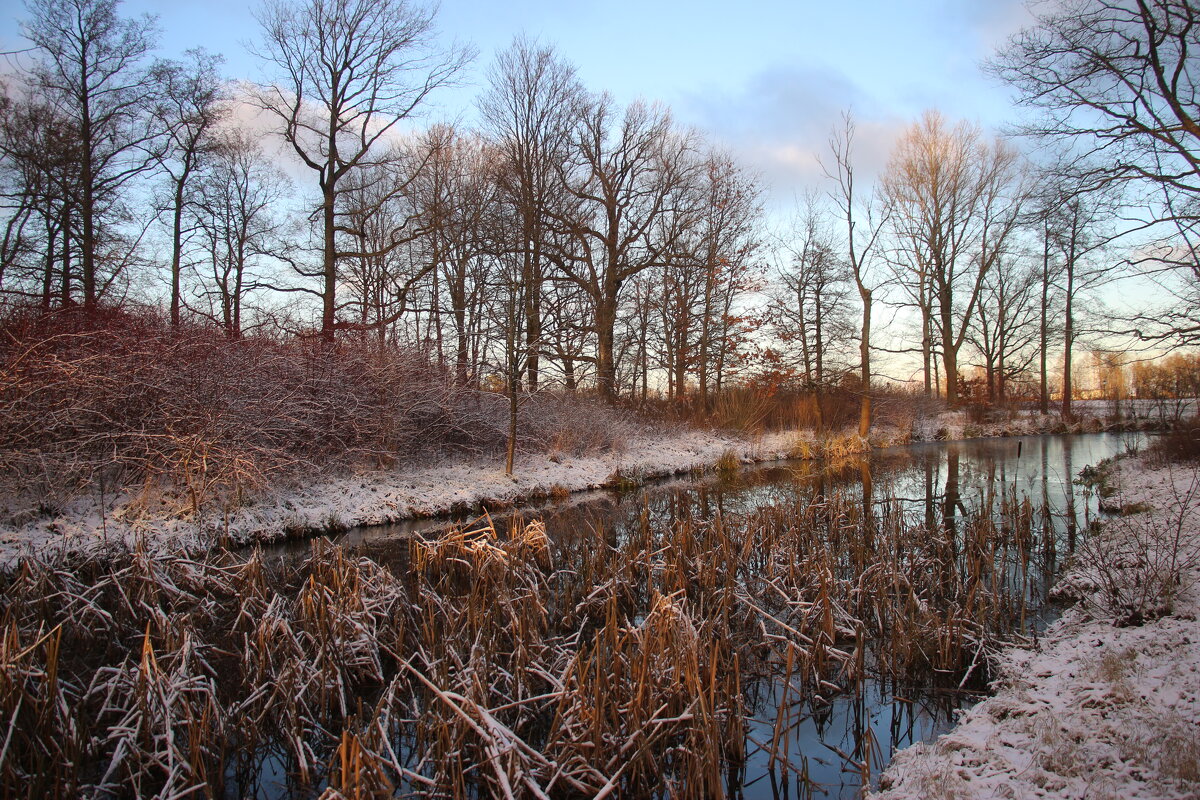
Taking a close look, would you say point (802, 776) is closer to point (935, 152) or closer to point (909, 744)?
point (909, 744)

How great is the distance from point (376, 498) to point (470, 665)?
24.7ft

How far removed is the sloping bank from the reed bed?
2.34ft

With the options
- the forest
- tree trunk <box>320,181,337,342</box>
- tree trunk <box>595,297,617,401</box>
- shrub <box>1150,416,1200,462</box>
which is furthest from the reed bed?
tree trunk <box>595,297,617,401</box>

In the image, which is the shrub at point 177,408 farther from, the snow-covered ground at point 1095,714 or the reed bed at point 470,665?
the snow-covered ground at point 1095,714

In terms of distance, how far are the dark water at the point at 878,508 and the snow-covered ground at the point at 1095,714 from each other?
257 mm

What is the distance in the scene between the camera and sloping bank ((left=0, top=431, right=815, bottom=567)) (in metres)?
6.84

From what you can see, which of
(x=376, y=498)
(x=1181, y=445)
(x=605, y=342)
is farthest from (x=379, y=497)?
(x=1181, y=445)

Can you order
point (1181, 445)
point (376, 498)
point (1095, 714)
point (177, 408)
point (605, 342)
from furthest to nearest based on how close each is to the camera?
1. point (605, 342)
2. point (1181, 445)
3. point (376, 498)
4. point (177, 408)
5. point (1095, 714)

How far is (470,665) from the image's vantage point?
346 cm

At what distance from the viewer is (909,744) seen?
3543 millimetres

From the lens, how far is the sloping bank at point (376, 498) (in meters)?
6.84

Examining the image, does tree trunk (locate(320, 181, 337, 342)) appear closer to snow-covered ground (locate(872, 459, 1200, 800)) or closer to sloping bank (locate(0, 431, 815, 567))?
sloping bank (locate(0, 431, 815, 567))

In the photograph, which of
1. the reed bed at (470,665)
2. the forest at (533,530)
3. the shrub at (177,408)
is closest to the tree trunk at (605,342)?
the forest at (533,530)

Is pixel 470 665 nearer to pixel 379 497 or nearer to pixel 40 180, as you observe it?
pixel 379 497
